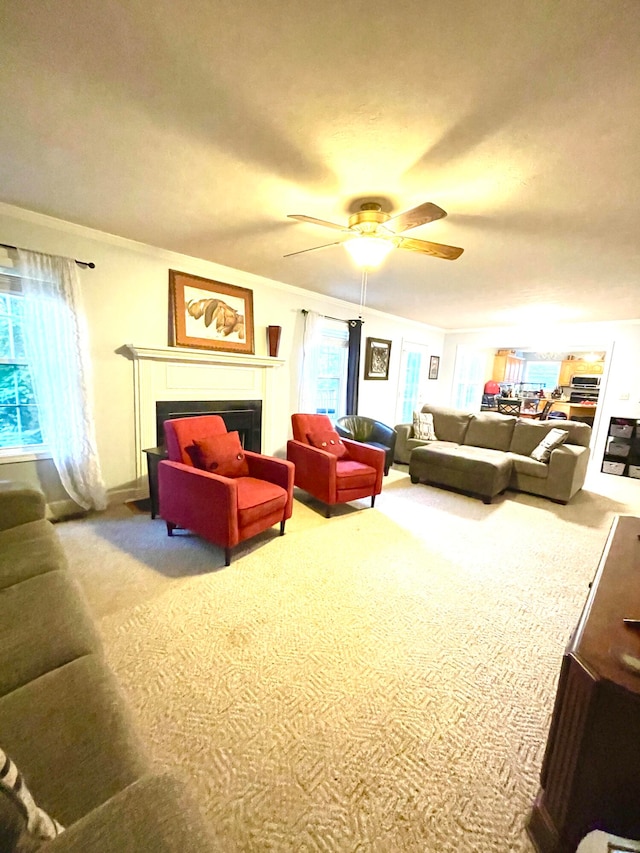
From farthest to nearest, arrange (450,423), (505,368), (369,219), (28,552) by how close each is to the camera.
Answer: (505,368) < (450,423) < (369,219) < (28,552)

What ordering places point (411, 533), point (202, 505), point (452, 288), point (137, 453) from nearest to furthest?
1. point (202, 505)
2. point (411, 533)
3. point (137, 453)
4. point (452, 288)

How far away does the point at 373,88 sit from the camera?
4.22 feet

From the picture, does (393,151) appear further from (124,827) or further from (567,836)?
(567,836)

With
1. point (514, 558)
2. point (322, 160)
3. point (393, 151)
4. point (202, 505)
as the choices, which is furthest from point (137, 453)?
point (514, 558)

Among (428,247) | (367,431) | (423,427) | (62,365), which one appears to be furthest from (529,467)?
(62,365)

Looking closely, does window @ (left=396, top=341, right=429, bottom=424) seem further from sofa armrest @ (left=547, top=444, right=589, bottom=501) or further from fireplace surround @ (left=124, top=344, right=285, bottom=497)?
fireplace surround @ (left=124, top=344, right=285, bottom=497)

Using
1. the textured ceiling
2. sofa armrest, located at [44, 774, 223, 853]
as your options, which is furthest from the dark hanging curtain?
sofa armrest, located at [44, 774, 223, 853]

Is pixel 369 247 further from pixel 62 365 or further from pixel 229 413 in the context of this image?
pixel 62 365

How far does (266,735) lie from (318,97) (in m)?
2.45

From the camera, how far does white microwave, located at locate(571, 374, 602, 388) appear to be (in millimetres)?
8242

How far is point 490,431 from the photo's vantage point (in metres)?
4.58

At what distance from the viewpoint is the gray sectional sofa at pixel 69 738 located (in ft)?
1.77

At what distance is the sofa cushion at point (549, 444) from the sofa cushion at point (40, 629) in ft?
14.2

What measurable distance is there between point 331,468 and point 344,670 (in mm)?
1707
